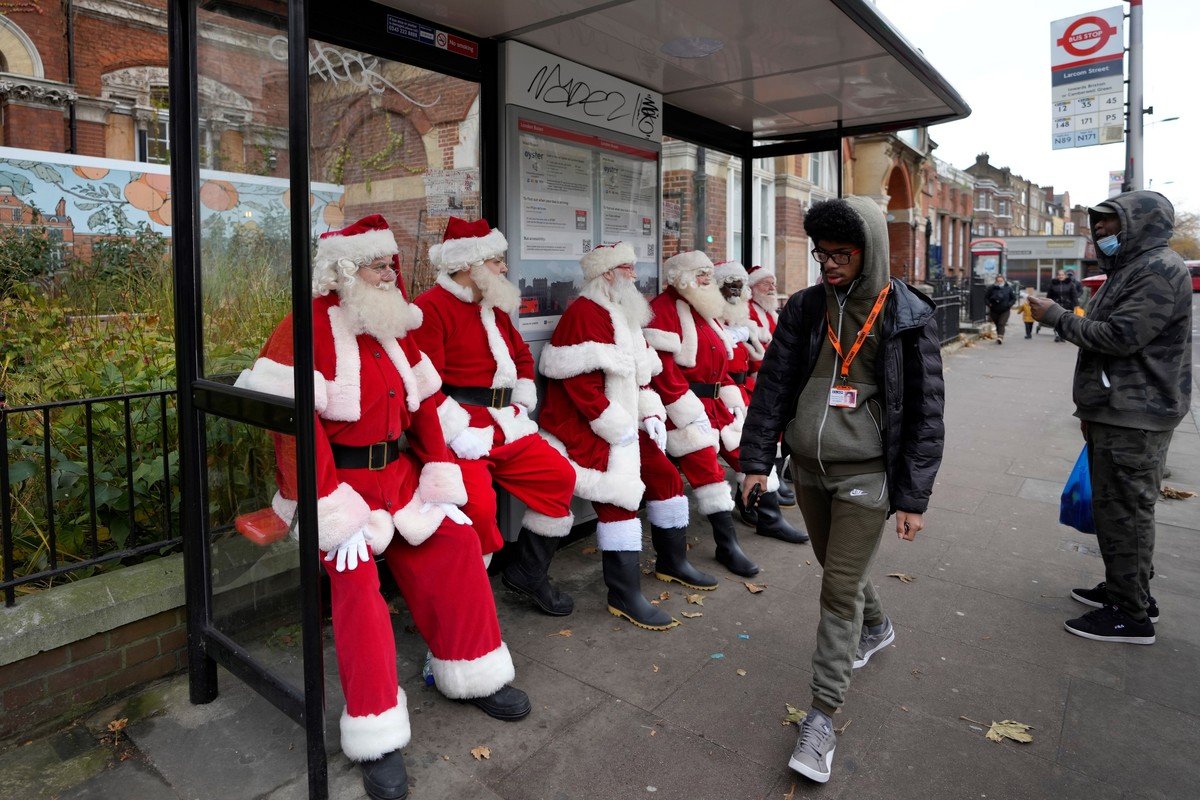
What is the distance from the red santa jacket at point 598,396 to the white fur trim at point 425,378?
1.04 metres

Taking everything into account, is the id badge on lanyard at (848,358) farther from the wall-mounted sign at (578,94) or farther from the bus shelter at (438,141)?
the wall-mounted sign at (578,94)

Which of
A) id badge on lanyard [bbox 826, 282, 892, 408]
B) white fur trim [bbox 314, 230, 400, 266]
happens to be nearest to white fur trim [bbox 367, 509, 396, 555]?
white fur trim [bbox 314, 230, 400, 266]

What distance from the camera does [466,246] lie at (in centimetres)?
372

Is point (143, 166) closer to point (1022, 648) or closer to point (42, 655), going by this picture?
point (42, 655)

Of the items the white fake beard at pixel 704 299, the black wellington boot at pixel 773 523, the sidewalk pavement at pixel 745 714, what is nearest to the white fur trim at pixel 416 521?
the sidewalk pavement at pixel 745 714

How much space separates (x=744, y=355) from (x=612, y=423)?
1.83m

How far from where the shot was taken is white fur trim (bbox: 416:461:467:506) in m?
3.02

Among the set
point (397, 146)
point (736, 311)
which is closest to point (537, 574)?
point (736, 311)

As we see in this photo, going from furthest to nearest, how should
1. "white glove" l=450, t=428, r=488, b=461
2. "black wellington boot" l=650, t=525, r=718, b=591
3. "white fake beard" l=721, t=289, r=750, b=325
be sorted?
"white fake beard" l=721, t=289, r=750, b=325
"black wellington boot" l=650, t=525, r=718, b=591
"white glove" l=450, t=428, r=488, b=461

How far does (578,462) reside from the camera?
4133mm

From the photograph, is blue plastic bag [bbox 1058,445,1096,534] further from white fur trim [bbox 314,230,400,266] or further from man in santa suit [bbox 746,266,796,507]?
white fur trim [bbox 314,230,400,266]

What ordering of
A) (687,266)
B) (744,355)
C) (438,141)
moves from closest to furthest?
(687,266) < (744,355) < (438,141)

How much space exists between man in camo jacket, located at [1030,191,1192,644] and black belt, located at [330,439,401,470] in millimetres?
Answer: 3062

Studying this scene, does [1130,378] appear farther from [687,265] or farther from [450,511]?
[450,511]
